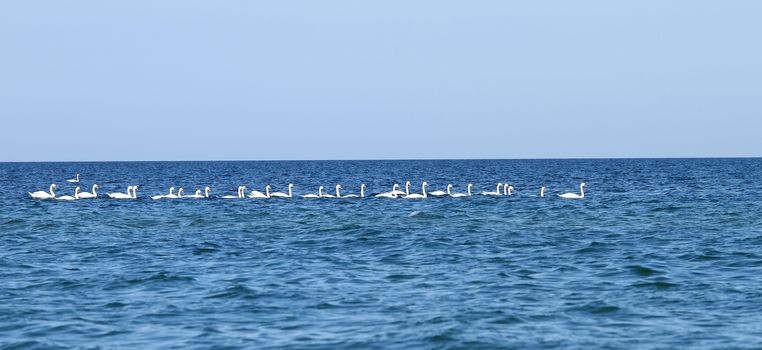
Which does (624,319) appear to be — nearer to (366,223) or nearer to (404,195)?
(366,223)

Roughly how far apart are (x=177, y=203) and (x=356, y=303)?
34501 millimetres

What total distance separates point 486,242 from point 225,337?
14991 mm

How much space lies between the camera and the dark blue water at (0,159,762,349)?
16.4 m

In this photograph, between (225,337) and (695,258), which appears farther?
(695,258)

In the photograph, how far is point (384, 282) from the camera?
2191 cm

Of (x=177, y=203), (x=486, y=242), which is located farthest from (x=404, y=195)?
(x=486, y=242)

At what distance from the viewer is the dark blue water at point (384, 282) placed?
16.4 meters

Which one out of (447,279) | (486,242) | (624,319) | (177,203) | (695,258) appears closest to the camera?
(624,319)

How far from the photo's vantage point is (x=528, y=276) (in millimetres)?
22562

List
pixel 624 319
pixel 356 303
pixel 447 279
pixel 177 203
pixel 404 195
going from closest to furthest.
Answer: pixel 624 319, pixel 356 303, pixel 447 279, pixel 177 203, pixel 404 195

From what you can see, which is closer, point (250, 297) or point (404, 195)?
→ point (250, 297)

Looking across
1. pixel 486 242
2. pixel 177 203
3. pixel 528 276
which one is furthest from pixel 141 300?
pixel 177 203

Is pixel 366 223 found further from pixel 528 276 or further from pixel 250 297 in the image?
pixel 250 297

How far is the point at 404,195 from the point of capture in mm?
58062
